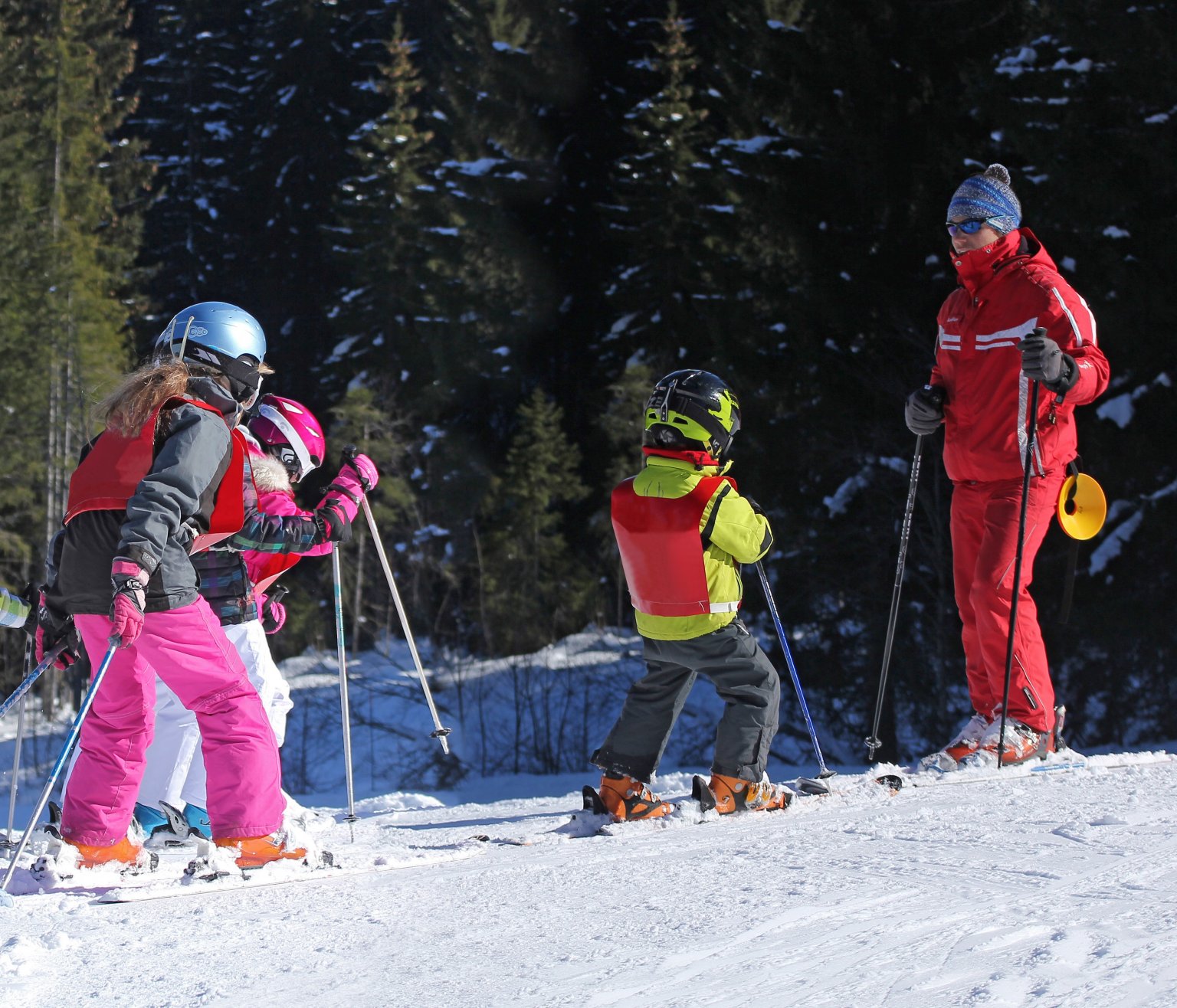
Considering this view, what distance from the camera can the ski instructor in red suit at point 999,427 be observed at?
5.07 metres

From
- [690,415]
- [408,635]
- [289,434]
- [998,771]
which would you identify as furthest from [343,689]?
[998,771]

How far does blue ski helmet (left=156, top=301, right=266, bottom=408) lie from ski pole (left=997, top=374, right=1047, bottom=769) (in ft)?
9.48

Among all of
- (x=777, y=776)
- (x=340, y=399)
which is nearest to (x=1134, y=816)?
(x=777, y=776)

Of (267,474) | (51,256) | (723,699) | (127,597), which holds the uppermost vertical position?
(51,256)

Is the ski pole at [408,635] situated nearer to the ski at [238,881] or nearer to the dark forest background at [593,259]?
the ski at [238,881]

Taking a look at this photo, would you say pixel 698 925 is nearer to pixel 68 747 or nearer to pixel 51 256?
pixel 68 747

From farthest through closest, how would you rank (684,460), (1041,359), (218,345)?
(1041,359), (684,460), (218,345)

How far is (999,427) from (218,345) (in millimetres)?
3017

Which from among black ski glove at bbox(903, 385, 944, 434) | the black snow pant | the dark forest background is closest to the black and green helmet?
the black snow pant

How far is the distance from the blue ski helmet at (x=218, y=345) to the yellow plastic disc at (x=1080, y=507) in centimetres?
319

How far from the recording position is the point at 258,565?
5.32 metres

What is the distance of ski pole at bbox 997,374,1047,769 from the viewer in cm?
490

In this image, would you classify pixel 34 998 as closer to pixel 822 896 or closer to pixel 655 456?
pixel 822 896

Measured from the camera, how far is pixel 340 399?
25469 millimetres
